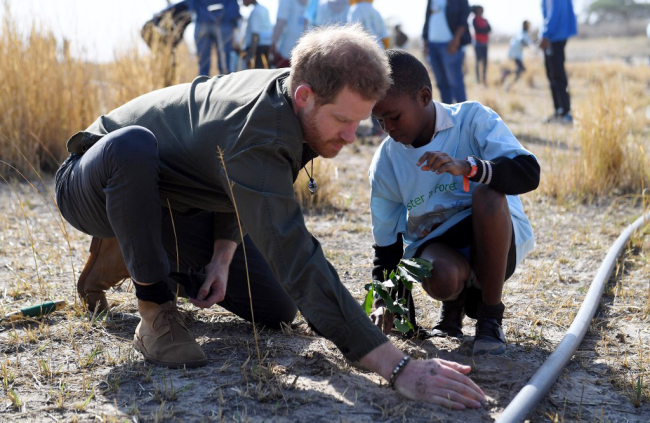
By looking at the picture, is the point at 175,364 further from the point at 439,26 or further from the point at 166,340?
the point at 439,26

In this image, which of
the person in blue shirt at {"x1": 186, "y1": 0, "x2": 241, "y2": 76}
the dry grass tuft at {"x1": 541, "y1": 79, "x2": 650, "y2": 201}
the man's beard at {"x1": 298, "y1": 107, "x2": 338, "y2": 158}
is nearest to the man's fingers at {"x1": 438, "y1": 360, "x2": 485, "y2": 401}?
the man's beard at {"x1": 298, "y1": 107, "x2": 338, "y2": 158}

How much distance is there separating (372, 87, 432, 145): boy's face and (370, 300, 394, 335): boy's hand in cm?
66

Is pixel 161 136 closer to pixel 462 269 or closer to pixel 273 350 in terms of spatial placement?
pixel 273 350

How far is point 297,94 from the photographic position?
2.26m

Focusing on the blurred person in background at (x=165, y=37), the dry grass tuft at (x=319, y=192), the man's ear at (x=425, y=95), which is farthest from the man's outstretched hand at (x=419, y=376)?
the blurred person in background at (x=165, y=37)

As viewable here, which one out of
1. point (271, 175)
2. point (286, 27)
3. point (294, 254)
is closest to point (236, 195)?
point (271, 175)

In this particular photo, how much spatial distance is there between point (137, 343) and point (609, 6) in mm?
84324

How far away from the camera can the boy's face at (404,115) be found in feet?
8.86

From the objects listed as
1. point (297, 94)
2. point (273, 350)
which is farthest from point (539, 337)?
point (297, 94)

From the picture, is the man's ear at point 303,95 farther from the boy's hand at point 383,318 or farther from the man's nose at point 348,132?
the boy's hand at point 383,318

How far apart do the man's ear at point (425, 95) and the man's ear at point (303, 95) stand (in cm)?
64

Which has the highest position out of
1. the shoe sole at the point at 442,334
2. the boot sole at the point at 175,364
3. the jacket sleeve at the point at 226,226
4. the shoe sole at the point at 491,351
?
the jacket sleeve at the point at 226,226

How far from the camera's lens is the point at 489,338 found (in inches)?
112

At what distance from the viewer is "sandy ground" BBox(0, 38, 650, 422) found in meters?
Answer: 2.34
